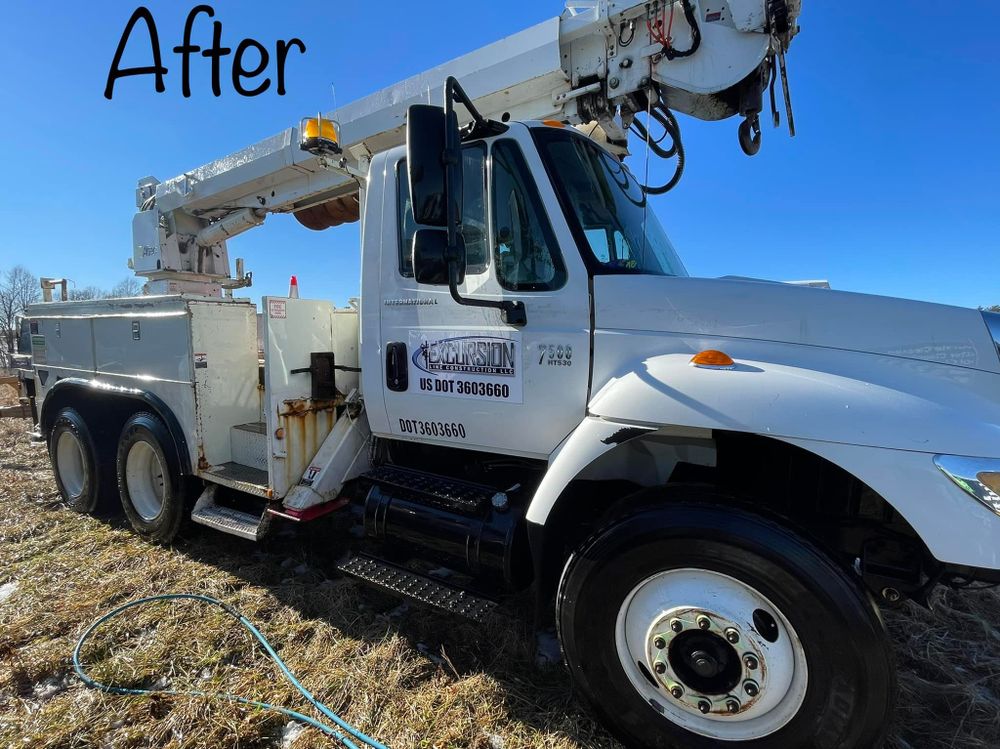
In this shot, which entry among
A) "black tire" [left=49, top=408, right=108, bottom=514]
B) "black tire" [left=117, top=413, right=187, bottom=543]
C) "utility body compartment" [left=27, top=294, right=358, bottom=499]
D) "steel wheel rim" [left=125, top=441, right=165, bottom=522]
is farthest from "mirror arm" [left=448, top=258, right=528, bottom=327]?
"black tire" [left=49, top=408, right=108, bottom=514]

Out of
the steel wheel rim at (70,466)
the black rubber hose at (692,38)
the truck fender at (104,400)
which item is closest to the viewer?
the black rubber hose at (692,38)

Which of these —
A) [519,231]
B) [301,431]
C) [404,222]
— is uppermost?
[404,222]

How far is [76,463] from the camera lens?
4.96 meters

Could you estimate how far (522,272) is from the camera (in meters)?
2.47

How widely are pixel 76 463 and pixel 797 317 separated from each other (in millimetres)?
6042

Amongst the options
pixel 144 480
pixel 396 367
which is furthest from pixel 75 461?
Result: pixel 396 367

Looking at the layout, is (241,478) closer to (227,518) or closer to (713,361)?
(227,518)

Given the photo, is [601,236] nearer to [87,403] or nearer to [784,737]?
[784,737]

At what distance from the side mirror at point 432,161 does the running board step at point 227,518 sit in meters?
2.28

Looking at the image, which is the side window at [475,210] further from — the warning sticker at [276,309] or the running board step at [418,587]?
the running board step at [418,587]

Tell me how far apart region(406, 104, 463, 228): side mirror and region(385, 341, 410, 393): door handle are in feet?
3.03

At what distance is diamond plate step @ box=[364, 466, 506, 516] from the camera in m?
2.61

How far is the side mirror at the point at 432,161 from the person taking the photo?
2.04 metres

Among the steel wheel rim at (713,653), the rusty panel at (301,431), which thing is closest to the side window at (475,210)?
the rusty panel at (301,431)
